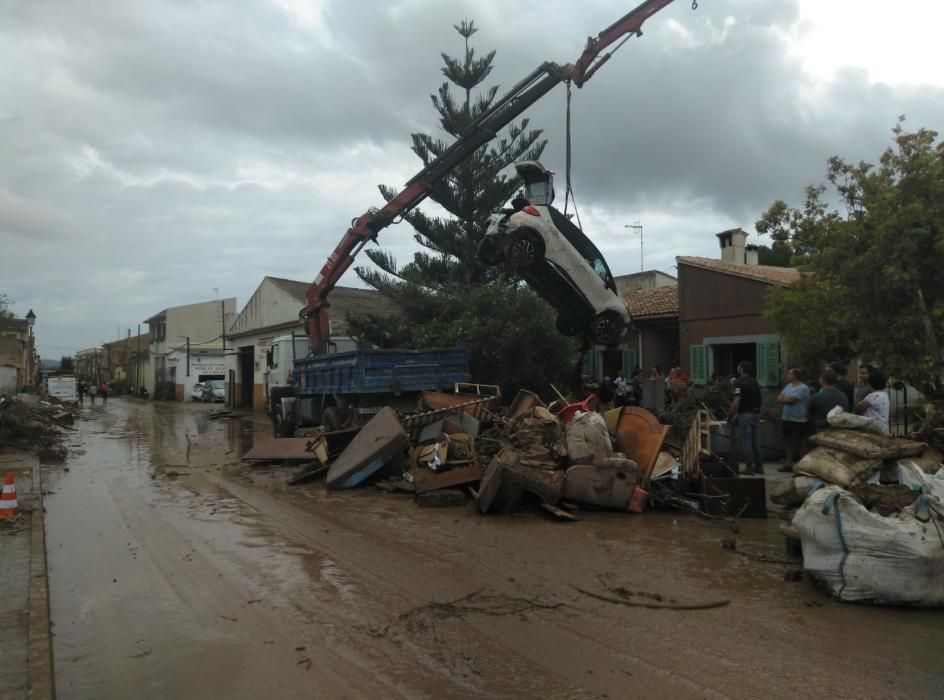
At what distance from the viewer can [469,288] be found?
20.2 metres

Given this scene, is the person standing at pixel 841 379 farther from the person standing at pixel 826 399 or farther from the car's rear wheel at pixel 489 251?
the car's rear wheel at pixel 489 251

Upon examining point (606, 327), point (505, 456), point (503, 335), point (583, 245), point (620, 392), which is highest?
point (583, 245)

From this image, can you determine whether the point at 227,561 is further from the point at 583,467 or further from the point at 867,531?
the point at 867,531

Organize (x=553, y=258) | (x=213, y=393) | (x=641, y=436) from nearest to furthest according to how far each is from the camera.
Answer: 1. (x=641, y=436)
2. (x=553, y=258)
3. (x=213, y=393)

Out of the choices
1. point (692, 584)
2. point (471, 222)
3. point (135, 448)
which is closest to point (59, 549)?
point (692, 584)

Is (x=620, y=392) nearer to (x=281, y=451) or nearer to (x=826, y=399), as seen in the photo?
(x=826, y=399)

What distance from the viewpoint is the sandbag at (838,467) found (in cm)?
→ 586

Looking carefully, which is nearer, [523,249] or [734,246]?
[523,249]

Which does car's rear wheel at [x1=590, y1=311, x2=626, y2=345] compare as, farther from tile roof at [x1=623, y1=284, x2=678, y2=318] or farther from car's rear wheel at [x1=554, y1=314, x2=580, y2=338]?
tile roof at [x1=623, y1=284, x2=678, y2=318]

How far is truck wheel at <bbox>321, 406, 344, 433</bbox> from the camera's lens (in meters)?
13.7

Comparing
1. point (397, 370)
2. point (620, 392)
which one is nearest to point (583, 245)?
point (397, 370)

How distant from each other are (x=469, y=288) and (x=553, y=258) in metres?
9.29

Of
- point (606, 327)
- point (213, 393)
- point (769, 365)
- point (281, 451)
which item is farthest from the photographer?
point (213, 393)

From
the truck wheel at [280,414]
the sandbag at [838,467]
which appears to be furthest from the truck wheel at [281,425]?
the sandbag at [838,467]
